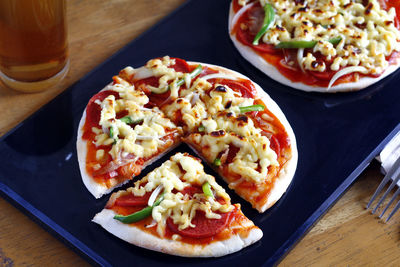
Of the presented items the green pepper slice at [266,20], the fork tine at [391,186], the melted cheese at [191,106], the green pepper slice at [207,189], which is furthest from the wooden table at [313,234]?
the green pepper slice at [266,20]

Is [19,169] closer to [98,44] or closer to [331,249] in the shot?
[98,44]

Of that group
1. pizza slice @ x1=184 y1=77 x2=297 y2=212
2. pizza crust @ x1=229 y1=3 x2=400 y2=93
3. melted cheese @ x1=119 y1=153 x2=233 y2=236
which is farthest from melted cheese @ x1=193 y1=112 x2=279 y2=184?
pizza crust @ x1=229 y1=3 x2=400 y2=93

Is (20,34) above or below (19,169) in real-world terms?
above

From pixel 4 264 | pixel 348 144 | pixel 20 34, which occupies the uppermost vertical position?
pixel 20 34

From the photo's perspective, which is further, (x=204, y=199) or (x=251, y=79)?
(x=251, y=79)

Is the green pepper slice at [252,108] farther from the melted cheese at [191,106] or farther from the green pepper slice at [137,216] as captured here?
the green pepper slice at [137,216]

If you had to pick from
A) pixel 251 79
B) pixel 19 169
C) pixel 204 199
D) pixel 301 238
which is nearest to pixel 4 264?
pixel 19 169

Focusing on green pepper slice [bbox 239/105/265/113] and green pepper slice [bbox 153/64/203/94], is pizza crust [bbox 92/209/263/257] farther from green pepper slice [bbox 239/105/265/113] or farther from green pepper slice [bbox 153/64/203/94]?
green pepper slice [bbox 153/64/203/94]
